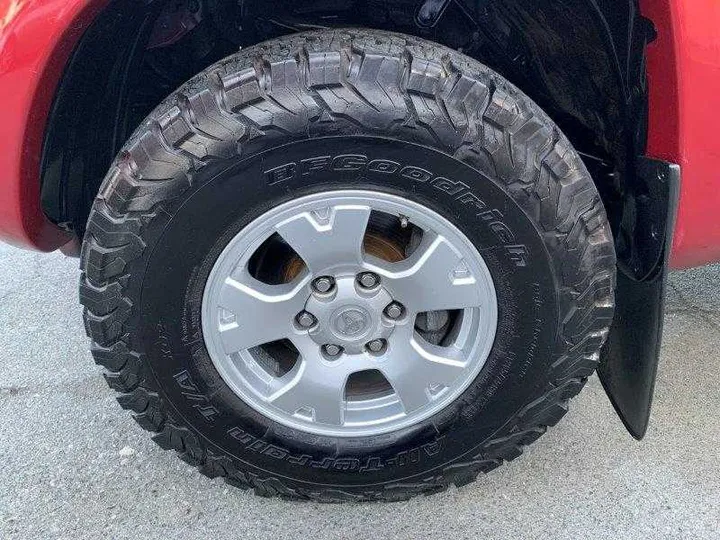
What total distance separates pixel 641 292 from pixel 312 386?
0.94 meters

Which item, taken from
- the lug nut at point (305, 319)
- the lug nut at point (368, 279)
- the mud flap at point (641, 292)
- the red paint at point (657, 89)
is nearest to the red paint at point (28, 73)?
the red paint at point (657, 89)

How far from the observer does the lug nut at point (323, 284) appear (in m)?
1.65

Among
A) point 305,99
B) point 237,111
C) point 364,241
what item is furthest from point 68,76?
point 364,241

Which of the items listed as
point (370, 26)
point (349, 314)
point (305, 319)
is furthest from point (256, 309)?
point (370, 26)

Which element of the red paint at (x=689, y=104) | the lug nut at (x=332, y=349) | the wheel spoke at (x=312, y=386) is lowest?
the wheel spoke at (x=312, y=386)

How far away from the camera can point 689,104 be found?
1466 mm

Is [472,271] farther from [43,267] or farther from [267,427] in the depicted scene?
[43,267]

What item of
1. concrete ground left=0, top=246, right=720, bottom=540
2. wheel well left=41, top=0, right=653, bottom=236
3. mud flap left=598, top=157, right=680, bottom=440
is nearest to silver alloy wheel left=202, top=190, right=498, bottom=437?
concrete ground left=0, top=246, right=720, bottom=540

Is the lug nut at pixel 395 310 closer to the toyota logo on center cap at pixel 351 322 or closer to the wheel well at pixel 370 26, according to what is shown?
the toyota logo on center cap at pixel 351 322

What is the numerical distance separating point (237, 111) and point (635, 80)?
983mm

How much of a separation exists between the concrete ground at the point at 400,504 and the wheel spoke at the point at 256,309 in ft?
1.86

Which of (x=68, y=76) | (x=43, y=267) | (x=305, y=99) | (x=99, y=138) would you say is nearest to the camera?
(x=305, y=99)

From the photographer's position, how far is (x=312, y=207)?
155 cm

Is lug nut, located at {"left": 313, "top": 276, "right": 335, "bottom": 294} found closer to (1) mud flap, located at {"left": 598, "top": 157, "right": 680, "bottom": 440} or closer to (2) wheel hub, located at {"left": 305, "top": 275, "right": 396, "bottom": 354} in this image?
(2) wheel hub, located at {"left": 305, "top": 275, "right": 396, "bottom": 354}
